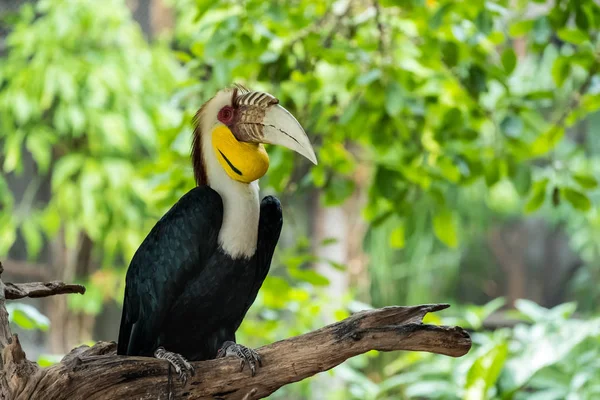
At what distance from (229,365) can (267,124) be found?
384 millimetres

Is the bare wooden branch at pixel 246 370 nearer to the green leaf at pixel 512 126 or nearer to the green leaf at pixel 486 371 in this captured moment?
the green leaf at pixel 512 126

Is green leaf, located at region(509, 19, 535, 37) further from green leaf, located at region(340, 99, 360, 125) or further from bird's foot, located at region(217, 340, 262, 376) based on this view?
bird's foot, located at region(217, 340, 262, 376)

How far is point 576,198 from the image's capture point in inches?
76.8

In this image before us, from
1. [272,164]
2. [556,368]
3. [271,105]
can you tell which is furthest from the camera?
[556,368]

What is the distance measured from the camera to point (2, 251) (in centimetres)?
330

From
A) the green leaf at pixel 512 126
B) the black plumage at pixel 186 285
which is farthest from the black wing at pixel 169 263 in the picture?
the green leaf at pixel 512 126

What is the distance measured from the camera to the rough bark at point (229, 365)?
112 centimetres

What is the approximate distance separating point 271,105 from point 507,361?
172 cm

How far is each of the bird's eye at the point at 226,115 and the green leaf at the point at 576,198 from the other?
102 cm

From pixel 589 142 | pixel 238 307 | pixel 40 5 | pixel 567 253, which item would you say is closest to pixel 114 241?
pixel 40 5

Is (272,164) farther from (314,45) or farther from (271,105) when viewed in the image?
(271,105)

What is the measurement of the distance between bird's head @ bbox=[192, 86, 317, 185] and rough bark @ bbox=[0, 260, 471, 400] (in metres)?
0.28

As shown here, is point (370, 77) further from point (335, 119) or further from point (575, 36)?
point (575, 36)

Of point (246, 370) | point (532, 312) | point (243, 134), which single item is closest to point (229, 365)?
point (246, 370)
